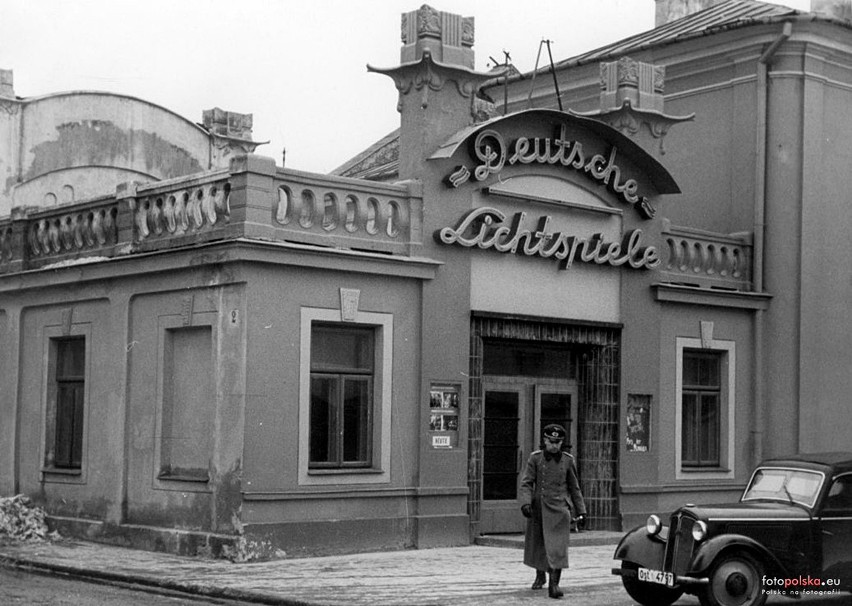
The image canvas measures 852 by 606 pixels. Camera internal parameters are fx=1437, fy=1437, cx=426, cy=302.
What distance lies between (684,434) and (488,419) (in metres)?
3.88

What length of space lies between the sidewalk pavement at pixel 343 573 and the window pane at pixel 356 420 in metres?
1.33

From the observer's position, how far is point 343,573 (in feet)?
52.4

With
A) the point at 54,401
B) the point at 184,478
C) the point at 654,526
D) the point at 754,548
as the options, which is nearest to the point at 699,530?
the point at 754,548

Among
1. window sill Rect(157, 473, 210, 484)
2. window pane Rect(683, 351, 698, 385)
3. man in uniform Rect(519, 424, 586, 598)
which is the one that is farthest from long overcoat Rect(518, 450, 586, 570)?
window pane Rect(683, 351, 698, 385)

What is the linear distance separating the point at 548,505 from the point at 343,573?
2.57 meters

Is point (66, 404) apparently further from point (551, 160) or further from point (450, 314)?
point (551, 160)

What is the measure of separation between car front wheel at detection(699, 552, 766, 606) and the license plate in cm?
31

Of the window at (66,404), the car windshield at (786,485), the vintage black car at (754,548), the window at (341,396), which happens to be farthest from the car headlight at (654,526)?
the window at (66,404)

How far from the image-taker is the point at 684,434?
22406 mm

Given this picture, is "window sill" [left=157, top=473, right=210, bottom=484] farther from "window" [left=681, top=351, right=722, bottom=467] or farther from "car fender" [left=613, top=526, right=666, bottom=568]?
"window" [left=681, top=351, right=722, bottom=467]

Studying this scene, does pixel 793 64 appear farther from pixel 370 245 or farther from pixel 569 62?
pixel 370 245

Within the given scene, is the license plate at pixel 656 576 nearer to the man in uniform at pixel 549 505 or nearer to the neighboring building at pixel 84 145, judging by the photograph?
the man in uniform at pixel 549 505

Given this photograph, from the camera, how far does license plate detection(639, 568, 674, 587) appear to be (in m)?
13.2

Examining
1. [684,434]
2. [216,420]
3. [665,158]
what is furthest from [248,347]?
[665,158]
